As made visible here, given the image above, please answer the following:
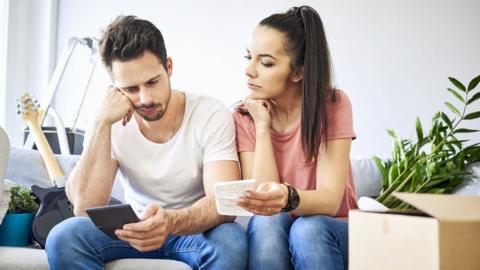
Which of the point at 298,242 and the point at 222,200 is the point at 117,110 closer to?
the point at 222,200

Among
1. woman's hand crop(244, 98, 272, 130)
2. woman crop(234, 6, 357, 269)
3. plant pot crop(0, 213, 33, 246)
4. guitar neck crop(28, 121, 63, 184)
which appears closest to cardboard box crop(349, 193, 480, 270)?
woman crop(234, 6, 357, 269)

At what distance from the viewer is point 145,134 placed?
69.4 inches

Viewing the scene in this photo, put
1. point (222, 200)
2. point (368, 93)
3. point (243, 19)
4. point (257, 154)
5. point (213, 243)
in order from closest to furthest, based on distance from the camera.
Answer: point (222, 200) < point (213, 243) < point (257, 154) < point (368, 93) < point (243, 19)

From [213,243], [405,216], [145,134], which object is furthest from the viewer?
[145,134]

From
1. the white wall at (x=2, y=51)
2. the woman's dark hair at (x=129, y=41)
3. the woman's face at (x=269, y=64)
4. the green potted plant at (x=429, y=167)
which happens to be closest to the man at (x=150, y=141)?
the woman's dark hair at (x=129, y=41)

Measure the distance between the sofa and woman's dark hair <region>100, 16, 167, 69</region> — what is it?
35 cm

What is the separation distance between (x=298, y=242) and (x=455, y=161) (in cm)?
94

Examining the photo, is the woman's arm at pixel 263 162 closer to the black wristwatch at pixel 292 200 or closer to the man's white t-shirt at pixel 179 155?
the man's white t-shirt at pixel 179 155

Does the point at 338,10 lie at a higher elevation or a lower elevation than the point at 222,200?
higher

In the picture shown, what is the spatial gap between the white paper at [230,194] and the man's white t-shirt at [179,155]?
299 mm

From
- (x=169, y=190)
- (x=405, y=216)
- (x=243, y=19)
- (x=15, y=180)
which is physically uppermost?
(x=243, y=19)

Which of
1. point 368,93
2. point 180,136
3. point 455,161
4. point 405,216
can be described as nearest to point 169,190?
point 180,136

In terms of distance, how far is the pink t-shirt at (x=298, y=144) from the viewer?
1.66m

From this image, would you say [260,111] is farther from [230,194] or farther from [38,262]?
[38,262]
